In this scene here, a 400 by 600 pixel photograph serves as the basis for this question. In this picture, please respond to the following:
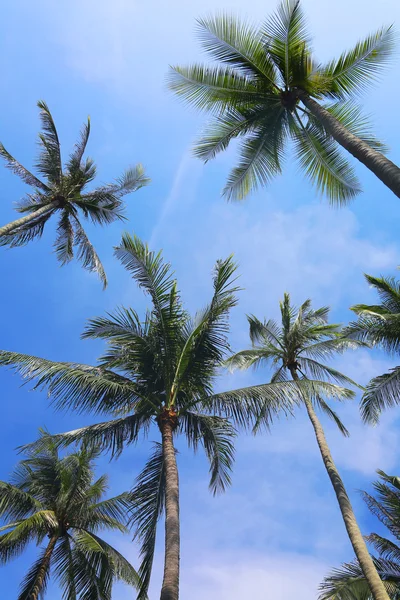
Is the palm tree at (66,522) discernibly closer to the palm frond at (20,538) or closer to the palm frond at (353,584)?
the palm frond at (20,538)

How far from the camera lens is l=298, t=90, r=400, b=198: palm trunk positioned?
25.0ft

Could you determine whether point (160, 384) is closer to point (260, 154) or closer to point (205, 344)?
point (205, 344)

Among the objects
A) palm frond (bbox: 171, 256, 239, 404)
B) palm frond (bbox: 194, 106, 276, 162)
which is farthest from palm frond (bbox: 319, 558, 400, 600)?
palm frond (bbox: 194, 106, 276, 162)

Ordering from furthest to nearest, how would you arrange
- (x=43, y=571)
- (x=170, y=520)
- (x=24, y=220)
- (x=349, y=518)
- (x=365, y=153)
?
(x=24, y=220) < (x=43, y=571) < (x=349, y=518) < (x=170, y=520) < (x=365, y=153)

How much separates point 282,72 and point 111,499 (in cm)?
1433

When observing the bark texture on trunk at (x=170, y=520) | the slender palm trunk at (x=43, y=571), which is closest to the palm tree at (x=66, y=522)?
the slender palm trunk at (x=43, y=571)

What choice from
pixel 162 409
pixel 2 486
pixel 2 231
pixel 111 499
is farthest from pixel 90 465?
pixel 2 231

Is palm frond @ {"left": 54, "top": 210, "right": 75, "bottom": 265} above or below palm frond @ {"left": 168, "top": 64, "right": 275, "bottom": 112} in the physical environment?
above

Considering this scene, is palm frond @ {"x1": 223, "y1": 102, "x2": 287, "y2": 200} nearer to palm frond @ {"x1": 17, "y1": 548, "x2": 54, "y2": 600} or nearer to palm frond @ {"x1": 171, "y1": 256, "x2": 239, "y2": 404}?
palm frond @ {"x1": 171, "y1": 256, "x2": 239, "y2": 404}

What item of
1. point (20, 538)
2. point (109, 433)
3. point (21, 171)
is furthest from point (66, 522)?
point (21, 171)

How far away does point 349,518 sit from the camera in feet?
40.7

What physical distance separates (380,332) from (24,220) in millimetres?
12040

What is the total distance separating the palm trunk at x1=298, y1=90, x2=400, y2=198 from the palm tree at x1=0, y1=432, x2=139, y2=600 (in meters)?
10.7

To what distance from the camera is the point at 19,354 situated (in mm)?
10172
